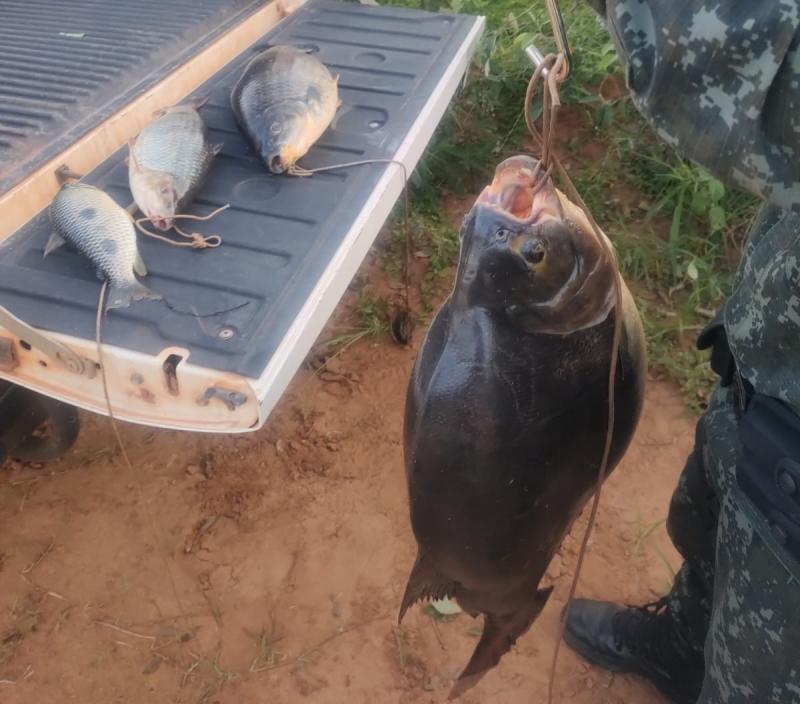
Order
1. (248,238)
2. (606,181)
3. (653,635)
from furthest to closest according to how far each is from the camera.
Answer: (606,181) → (653,635) → (248,238)

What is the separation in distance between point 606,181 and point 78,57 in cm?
282

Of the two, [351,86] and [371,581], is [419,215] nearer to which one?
[351,86]

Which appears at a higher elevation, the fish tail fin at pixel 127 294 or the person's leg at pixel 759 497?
the person's leg at pixel 759 497

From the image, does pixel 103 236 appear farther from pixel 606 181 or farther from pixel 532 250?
pixel 606 181

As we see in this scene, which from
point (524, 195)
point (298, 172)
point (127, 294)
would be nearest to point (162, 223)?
point (127, 294)

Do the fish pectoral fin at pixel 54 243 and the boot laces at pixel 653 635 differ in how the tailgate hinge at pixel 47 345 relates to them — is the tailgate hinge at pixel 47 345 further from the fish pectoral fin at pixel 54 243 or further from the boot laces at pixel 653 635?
the boot laces at pixel 653 635

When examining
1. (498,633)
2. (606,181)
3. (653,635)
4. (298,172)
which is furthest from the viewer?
(606,181)

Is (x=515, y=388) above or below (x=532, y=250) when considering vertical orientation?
below

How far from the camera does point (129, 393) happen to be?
6.65ft

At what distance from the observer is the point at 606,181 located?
4496 millimetres

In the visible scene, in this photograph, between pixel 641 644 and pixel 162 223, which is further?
pixel 641 644

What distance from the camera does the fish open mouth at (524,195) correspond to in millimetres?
→ 1386

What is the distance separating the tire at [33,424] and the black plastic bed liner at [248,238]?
383mm

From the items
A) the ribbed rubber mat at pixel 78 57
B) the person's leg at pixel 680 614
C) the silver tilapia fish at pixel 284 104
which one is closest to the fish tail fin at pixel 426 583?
the person's leg at pixel 680 614
